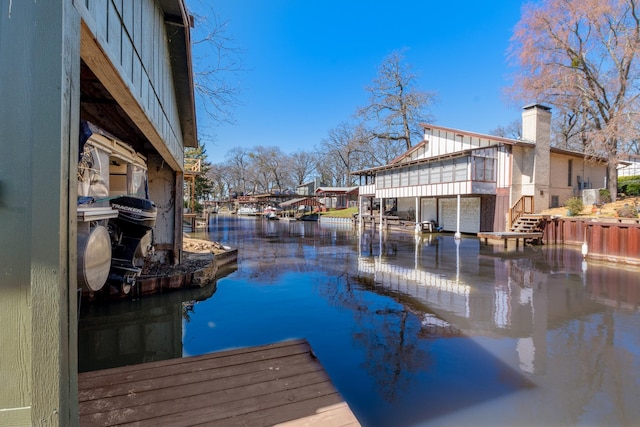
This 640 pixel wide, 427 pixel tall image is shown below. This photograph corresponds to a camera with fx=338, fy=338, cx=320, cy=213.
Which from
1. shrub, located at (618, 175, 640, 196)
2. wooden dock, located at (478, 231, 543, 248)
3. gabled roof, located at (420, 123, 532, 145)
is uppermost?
gabled roof, located at (420, 123, 532, 145)

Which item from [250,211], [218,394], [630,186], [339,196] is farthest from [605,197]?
[250,211]

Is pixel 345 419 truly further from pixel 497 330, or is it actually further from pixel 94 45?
pixel 497 330

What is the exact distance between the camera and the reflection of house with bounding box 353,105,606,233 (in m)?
20.5

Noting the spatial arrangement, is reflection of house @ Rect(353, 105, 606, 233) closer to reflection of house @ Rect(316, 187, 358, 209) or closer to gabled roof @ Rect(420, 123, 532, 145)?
gabled roof @ Rect(420, 123, 532, 145)

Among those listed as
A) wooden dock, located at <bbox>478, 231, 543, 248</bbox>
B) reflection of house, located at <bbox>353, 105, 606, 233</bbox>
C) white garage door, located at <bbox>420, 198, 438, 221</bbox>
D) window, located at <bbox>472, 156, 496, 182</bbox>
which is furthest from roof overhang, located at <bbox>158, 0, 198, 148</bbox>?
white garage door, located at <bbox>420, 198, 438, 221</bbox>

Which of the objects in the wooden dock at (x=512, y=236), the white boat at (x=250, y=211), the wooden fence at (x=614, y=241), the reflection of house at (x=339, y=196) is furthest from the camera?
the white boat at (x=250, y=211)

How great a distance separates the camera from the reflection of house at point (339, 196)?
144 ft

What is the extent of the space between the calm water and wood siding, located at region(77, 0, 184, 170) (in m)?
3.12

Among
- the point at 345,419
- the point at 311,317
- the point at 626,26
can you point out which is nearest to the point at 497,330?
the point at 311,317

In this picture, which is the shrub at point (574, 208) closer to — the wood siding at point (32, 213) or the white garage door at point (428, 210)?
the white garage door at point (428, 210)

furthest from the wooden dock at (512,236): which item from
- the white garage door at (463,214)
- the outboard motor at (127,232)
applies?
the outboard motor at (127,232)

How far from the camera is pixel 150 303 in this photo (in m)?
6.78

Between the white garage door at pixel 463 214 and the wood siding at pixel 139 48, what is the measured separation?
21.5 metres

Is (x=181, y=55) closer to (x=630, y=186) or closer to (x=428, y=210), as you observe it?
(x=428, y=210)
